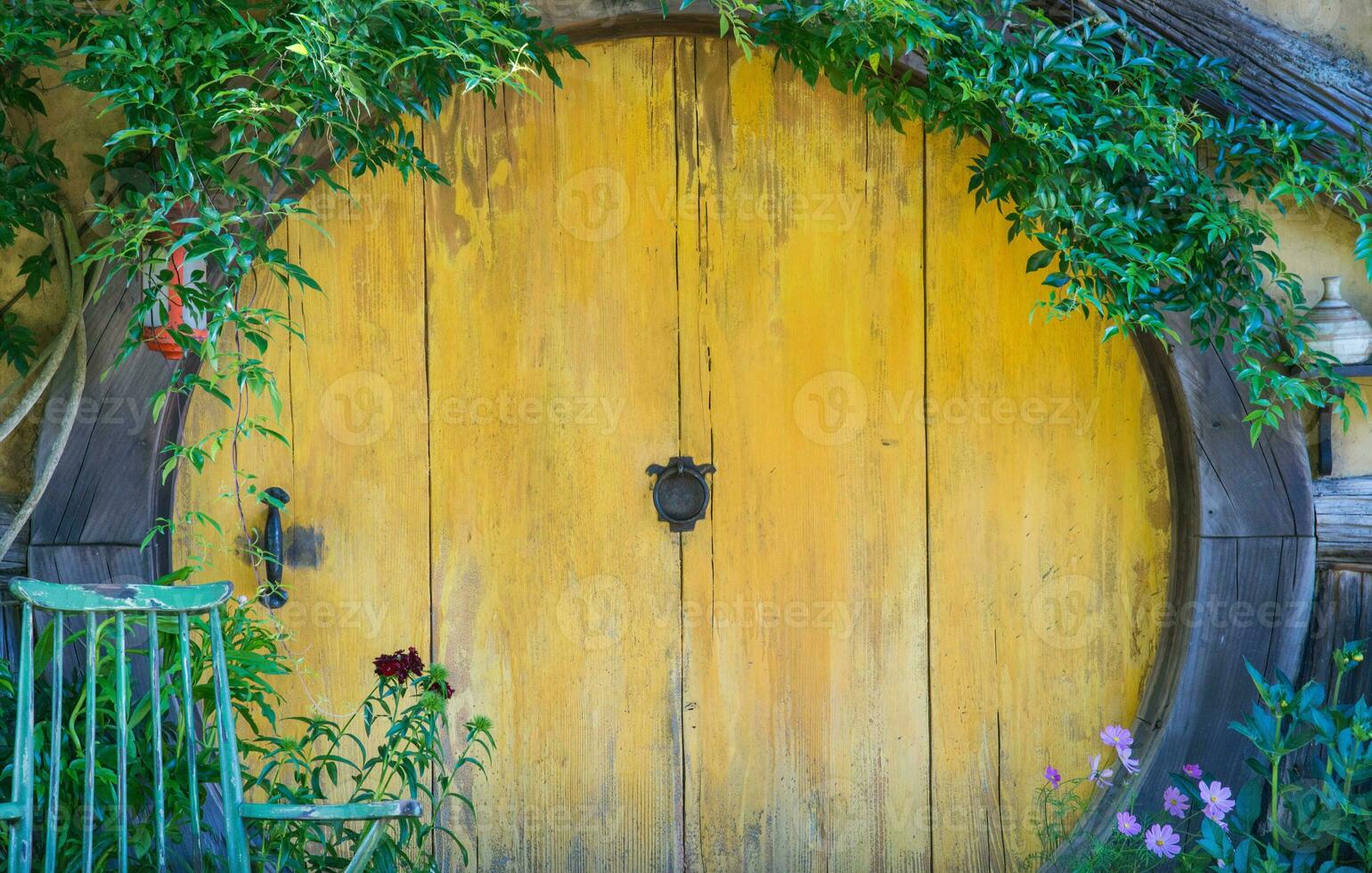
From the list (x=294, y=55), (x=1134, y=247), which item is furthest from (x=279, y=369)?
(x=1134, y=247)

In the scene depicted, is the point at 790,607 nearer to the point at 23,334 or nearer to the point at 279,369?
the point at 279,369

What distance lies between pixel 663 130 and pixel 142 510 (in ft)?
4.40

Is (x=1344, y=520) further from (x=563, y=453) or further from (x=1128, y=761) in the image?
(x=563, y=453)

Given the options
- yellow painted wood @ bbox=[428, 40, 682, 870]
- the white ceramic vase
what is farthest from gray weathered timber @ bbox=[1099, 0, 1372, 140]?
yellow painted wood @ bbox=[428, 40, 682, 870]

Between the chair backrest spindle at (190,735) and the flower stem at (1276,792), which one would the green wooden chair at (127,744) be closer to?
the chair backrest spindle at (190,735)

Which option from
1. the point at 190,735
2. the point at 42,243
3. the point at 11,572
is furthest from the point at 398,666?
the point at 42,243

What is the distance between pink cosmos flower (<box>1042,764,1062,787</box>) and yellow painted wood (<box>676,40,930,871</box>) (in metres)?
0.26

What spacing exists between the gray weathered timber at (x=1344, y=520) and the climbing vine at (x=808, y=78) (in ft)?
0.71

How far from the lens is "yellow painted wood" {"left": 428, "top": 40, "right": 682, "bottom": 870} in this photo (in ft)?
8.23

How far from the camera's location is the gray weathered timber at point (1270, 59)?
7.54 feet

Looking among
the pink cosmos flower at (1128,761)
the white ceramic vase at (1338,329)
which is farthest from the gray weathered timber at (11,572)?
the white ceramic vase at (1338,329)

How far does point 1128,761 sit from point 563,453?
1.37 m

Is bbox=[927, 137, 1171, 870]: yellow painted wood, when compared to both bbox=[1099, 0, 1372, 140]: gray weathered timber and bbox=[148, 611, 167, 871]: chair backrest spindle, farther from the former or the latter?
bbox=[148, 611, 167, 871]: chair backrest spindle

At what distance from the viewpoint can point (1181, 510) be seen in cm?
250
